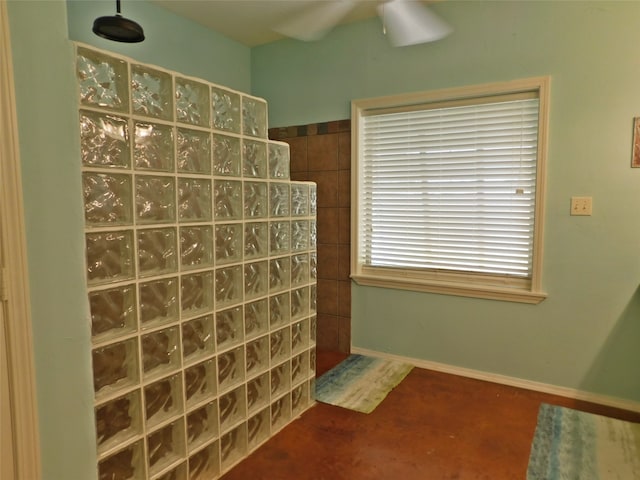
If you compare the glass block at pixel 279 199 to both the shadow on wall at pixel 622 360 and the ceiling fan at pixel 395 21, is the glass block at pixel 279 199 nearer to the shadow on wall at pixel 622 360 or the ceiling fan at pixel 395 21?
the ceiling fan at pixel 395 21

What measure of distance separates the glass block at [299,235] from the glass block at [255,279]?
0.24 metres

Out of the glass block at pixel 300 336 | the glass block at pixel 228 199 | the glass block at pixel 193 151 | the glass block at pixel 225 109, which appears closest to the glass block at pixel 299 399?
the glass block at pixel 300 336

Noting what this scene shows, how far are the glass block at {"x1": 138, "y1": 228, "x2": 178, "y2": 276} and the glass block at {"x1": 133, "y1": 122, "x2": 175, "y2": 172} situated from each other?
23 cm

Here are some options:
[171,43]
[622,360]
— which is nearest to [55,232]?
[171,43]

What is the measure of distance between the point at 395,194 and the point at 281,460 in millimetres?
1877

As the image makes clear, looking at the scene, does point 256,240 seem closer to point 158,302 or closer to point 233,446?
point 158,302

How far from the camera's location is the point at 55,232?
1102 mm

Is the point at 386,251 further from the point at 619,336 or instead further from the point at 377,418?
the point at 619,336

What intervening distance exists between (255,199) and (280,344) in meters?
0.78

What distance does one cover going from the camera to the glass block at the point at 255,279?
187 cm

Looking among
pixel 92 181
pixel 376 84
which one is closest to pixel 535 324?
pixel 376 84

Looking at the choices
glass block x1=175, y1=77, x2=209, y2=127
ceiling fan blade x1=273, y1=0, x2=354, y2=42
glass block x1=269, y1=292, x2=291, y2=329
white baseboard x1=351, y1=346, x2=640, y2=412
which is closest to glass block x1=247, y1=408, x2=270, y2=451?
glass block x1=269, y1=292, x2=291, y2=329

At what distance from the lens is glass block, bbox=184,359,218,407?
1626 millimetres

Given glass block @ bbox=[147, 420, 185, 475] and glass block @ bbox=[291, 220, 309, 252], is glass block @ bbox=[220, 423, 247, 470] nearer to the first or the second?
glass block @ bbox=[147, 420, 185, 475]
